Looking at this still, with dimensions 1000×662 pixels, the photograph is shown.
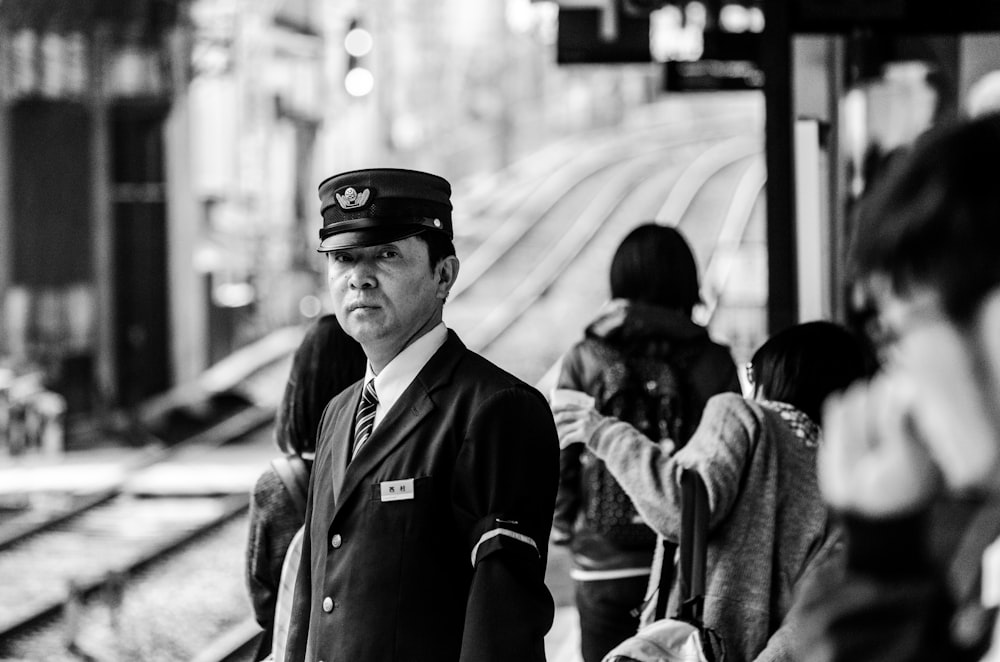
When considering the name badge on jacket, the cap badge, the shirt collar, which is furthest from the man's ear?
the name badge on jacket

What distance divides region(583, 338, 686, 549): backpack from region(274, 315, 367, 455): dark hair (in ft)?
3.12

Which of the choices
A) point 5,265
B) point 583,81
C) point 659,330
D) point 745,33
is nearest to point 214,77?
point 5,265

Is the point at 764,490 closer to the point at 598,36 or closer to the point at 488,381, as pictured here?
the point at 488,381

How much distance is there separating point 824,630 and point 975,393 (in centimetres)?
31

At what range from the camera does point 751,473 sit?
9.41ft

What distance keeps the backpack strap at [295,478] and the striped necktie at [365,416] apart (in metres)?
0.56

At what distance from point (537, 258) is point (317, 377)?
78.7 ft

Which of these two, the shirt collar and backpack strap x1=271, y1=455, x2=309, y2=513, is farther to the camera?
backpack strap x1=271, y1=455, x2=309, y2=513

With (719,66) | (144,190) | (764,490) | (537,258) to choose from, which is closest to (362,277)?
(764,490)

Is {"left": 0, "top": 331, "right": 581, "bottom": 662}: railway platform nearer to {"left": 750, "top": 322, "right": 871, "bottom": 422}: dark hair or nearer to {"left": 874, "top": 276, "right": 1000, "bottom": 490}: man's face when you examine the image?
{"left": 750, "top": 322, "right": 871, "bottom": 422}: dark hair

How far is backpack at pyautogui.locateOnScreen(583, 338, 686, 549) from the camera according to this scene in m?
4.06

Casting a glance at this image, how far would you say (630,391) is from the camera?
412 centimetres

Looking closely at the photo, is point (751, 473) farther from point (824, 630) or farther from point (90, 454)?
point (90, 454)

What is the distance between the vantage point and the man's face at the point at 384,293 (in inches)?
110
